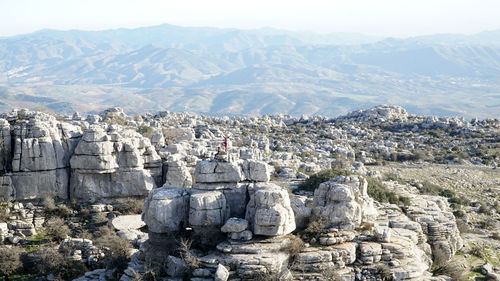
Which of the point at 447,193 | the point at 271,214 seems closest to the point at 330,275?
the point at 271,214

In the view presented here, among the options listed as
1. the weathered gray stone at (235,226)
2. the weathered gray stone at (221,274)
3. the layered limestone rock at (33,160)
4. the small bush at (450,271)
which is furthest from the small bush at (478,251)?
the layered limestone rock at (33,160)

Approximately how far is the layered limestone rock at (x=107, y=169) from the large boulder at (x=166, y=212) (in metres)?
9.52

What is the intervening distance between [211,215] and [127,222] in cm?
935

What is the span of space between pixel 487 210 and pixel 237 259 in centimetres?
2435

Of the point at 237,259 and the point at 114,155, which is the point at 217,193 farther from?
the point at 114,155

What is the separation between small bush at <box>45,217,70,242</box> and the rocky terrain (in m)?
0.07

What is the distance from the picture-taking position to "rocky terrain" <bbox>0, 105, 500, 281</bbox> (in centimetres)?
1903

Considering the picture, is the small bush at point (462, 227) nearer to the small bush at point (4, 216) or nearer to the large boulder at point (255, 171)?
the large boulder at point (255, 171)

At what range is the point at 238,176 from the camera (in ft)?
70.1

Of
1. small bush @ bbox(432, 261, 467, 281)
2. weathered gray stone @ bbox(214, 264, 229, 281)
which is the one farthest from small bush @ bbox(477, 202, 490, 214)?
weathered gray stone @ bbox(214, 264, 229, 281)

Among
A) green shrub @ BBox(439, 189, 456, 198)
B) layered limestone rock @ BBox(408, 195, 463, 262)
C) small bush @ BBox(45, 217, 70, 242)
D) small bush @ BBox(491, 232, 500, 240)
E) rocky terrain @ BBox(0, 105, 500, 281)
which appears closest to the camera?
rocky terrain @ BBox(0, 105, 500, 281)

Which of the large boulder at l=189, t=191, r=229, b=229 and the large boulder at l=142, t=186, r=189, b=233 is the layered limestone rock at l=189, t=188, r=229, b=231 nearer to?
the large boulder at l=189, t=191, r=229, b=229

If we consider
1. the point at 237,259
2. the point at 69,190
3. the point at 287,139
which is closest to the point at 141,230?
the point at 69,190

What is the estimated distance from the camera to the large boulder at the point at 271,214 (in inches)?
749
